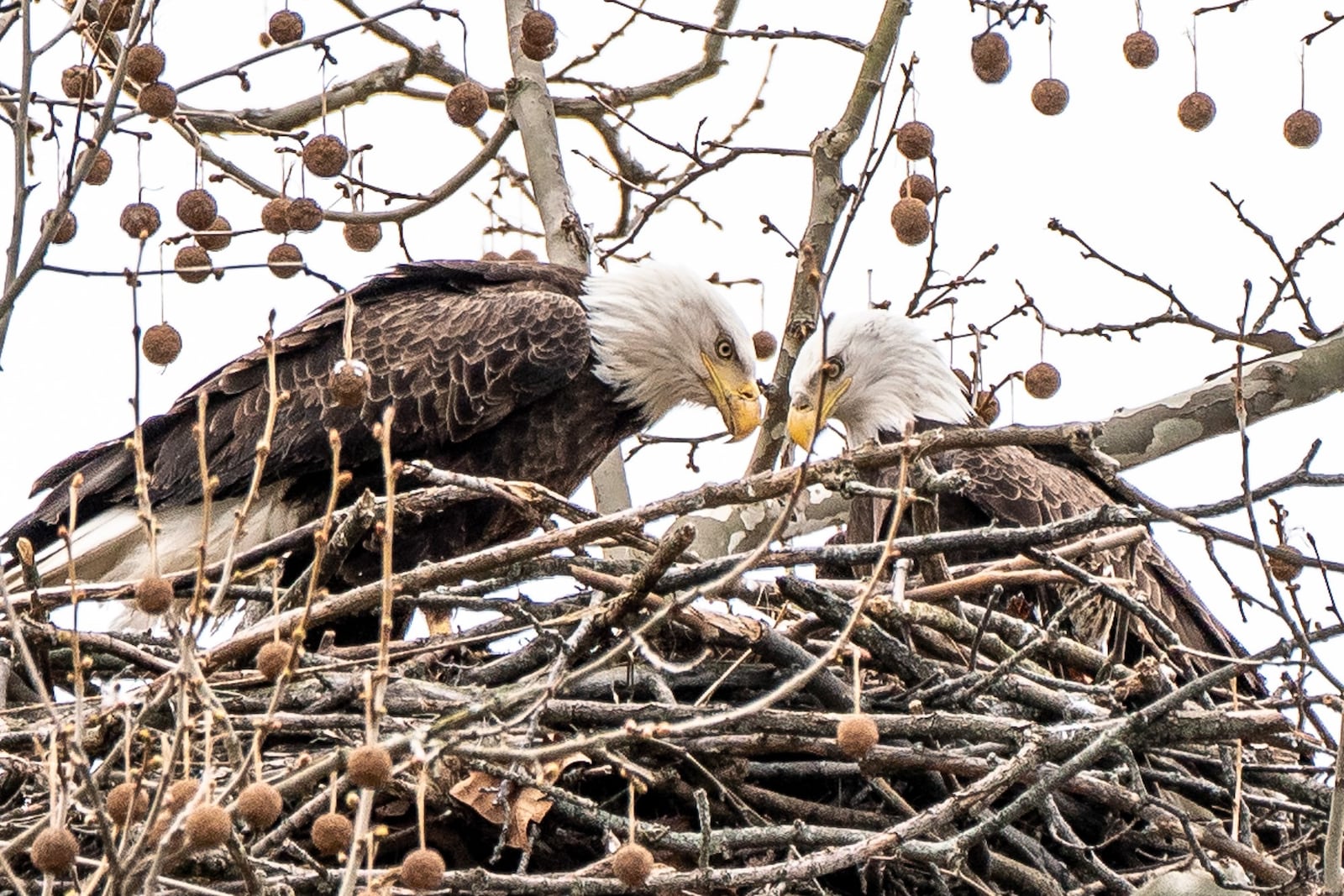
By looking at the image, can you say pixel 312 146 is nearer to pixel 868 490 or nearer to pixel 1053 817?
pixel 868 490

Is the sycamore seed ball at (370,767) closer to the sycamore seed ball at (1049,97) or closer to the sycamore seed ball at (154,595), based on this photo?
the sycamore seed ball at (154,595)

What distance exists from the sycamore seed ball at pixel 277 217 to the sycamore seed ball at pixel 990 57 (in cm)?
206

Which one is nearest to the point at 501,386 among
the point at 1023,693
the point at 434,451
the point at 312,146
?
the point at 434,451

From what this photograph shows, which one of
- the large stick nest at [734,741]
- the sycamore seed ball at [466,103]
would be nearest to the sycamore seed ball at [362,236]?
the sycamore seed ball at [466,103]

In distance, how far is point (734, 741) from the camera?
4145mm

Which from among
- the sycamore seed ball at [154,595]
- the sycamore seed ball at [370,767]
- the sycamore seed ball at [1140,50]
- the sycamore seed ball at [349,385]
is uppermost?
the sycamore seed ball at [1140,50]

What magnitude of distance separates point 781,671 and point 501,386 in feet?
5.83

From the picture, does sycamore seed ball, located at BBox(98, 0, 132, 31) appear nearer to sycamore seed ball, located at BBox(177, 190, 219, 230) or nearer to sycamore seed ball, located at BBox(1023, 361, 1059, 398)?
sycamore seed ball, located at BBox(177, 190, 219, 230)

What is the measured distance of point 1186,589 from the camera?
19.7 feet

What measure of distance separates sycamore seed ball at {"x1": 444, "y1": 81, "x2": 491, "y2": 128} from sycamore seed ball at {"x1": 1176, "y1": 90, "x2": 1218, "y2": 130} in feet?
7.16

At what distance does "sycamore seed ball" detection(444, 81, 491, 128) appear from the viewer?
5965mm

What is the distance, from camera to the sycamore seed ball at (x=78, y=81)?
468cm

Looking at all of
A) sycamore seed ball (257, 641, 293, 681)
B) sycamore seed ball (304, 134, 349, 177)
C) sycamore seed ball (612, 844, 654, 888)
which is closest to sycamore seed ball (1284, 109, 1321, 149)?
sycamore seed ball (304, 134, 349, 177)

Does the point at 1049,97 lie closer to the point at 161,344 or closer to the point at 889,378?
the point at 889,378
